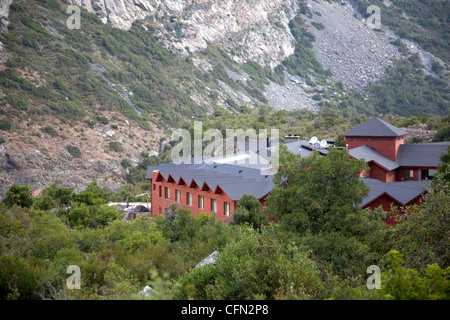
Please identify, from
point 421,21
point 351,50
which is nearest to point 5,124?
point 351,50

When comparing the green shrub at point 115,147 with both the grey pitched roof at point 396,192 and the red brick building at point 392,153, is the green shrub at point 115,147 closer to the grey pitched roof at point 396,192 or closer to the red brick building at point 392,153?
the red brick building at point 392,153

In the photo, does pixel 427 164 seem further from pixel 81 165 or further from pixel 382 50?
pixel 382 50

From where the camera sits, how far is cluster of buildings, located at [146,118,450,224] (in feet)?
80.8

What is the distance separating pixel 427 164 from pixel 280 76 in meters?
78.7

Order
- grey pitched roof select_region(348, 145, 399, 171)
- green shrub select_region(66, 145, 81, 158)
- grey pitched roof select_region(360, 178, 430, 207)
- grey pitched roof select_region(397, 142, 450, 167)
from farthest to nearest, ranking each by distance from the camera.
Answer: green shrub select_region(66, 145, 81, 158) → grey pitched roof select_region(397, 142, 450, 167) → grey pitched roof select_region(348, 145, 399, 171) → grey pitched roof select_region(360, 178, 430, 207)

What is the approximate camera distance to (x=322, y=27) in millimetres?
127125

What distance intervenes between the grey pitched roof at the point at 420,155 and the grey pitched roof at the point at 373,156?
1.12 metres

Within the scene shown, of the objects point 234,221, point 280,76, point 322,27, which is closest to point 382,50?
point 322,27

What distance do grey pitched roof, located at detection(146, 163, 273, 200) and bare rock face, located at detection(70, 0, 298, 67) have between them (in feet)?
195

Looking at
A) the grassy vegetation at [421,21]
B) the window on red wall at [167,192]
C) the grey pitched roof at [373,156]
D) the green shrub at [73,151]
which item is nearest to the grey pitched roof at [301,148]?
the grey pitched roof at [373,156]

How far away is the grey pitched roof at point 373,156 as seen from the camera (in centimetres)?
3281

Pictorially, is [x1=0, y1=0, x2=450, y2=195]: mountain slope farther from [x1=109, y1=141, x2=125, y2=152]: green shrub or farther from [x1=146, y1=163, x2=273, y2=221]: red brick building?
[x1=146, y1=163, x2=273, y2=221]: red brick building

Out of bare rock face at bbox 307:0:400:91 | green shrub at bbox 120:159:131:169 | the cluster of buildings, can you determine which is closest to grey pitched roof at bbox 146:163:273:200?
the cluster of buildings
